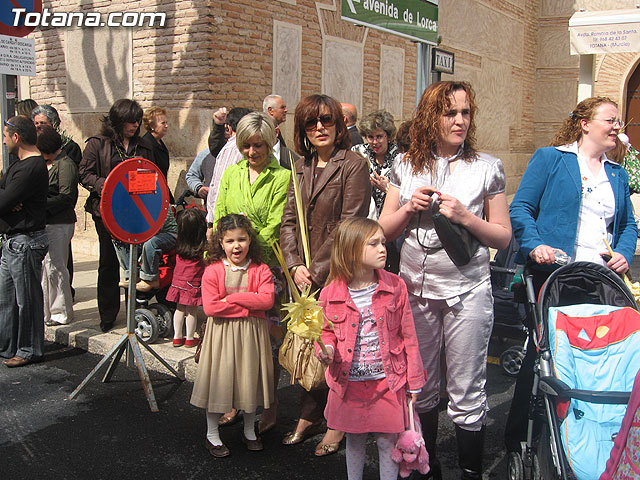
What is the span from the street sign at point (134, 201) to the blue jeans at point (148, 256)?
1.07 m

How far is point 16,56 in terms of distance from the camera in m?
6.68

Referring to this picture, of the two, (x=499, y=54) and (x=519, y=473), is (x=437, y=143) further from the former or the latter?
(x=499, y=54)

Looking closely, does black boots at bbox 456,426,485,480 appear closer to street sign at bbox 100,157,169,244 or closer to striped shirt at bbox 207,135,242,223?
street sign at bbox 100,157,169,244

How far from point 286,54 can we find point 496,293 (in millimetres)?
6213

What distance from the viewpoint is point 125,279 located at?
6066 mm

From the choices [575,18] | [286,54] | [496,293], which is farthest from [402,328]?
[575,18]

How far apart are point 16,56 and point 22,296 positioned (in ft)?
8.41

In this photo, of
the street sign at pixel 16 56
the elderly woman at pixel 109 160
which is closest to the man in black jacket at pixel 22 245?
the elderly woman at pixel 109 160

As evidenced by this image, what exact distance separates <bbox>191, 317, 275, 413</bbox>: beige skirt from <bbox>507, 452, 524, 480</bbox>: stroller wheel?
1466 mm

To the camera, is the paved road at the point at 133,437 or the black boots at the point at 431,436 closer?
the black boots at the point at 431,436

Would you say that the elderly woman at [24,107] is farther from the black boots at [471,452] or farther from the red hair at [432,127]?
the black boots at [471,452]

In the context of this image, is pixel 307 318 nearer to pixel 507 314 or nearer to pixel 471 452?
pixel 471 452
